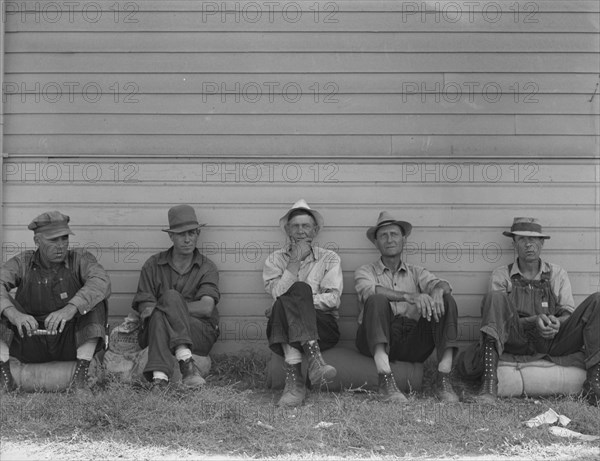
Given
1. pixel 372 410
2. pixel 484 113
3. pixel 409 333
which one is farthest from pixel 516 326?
pixel 484 113

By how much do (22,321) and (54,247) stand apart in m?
0.66

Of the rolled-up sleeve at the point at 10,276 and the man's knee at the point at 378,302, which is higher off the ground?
the rolled-up sleeve at the point at 10,276

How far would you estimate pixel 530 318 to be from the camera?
18.5ft

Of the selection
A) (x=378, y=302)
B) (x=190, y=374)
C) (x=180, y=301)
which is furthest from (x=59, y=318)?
(x=378, y=302)

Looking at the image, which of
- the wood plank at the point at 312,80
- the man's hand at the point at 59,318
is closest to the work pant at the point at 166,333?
the man's hand at the point at 59,318

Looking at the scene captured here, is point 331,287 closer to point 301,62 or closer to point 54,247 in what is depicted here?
point 301,62

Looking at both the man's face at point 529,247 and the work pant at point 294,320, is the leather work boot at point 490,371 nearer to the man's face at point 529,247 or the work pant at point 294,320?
the man's face at point 529,247

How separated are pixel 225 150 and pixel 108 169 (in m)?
1.01

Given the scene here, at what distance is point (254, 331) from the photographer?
640 cm

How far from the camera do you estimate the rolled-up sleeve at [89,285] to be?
17.7 feet

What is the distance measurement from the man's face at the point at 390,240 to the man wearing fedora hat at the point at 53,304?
2.15 m

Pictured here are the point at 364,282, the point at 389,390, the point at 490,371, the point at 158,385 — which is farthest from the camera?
the point at 364,282

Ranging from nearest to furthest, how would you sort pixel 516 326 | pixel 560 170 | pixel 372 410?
pixel 372 410 → pixel 516 326 → pixel 560 170

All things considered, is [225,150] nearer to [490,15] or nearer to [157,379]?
[157,379]
